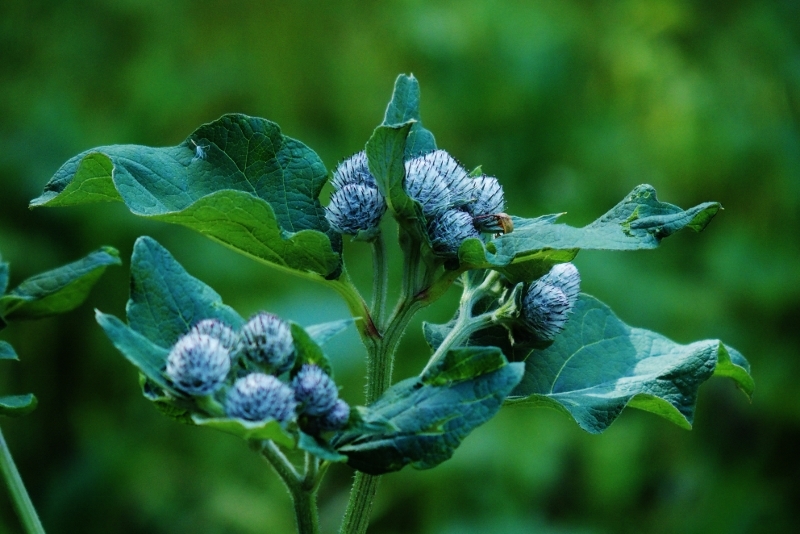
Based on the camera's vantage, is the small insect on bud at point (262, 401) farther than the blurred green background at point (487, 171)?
No

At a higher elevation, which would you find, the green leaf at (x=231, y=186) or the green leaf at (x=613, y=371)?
the green leaf at (x=231, y=186)

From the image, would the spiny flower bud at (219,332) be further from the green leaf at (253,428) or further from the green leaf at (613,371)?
the green leaf at (613,371)

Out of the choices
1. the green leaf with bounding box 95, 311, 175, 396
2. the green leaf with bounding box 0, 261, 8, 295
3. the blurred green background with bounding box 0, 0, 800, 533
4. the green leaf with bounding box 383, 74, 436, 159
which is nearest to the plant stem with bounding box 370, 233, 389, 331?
the green leaf with bounding box 383, 74, 436, 159

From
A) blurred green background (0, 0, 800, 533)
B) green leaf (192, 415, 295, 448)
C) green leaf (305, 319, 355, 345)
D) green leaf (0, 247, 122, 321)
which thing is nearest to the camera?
green leaf (192, 415, 295, 448)

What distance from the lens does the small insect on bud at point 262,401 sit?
1.36 metres

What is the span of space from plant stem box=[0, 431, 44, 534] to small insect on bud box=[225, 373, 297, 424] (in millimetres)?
538

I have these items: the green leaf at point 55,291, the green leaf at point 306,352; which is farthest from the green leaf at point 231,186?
the green leaf at point 306,352

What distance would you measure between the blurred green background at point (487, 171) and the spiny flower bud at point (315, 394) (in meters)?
3.62

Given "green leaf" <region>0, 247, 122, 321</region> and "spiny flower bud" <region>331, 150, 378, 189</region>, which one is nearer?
"spiny flower bud" <region>331, 150, 378, 189</region>

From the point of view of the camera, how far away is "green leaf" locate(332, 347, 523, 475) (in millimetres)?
1434

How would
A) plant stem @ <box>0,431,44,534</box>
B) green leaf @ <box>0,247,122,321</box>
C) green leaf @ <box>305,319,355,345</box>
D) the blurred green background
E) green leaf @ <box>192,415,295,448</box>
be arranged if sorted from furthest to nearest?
the blurred green background
green leaf @ <box>0,247,122,321</box>
plant stem @ <box>0,431,44,534</box>
green leaf @ <box>305,319,355,345</box>
green leaf @ <box>192,415,295,448</box>

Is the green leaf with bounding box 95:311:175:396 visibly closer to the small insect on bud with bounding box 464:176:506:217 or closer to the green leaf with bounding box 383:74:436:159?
the small insect on bud with bounding box 464:176:506:217

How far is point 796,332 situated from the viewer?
617 centimetres

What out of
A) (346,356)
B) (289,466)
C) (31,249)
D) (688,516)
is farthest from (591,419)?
(31,249)
